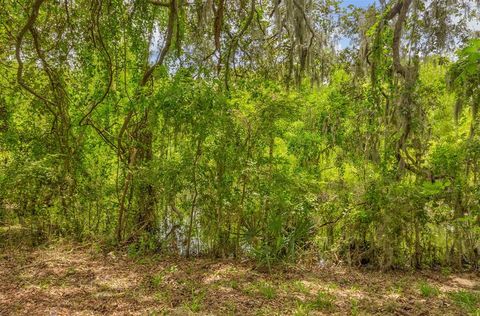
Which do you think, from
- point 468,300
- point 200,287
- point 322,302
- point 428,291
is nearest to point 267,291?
point 322,302

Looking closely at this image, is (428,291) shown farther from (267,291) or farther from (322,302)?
(267,291)

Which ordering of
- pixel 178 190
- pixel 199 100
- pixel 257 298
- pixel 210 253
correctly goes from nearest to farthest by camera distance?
pixel 257 298 < pixel 199 100 < pixel 178 190 < pixel 210 253

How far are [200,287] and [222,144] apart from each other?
166 centimetres

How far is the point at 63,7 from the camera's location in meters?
5.12

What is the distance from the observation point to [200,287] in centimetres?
382

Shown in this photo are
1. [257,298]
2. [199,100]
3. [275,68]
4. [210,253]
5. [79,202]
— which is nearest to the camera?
[257,298]

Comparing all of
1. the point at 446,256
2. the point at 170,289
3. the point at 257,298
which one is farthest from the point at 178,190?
the point at 446,256

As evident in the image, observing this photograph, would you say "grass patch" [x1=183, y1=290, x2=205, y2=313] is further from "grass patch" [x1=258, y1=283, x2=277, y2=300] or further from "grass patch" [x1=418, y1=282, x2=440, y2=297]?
"grass patch" [x1=418, y1=282, x2=440, y2=297]

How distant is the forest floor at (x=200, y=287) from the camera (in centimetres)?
331

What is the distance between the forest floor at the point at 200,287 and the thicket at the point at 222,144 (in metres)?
0.38

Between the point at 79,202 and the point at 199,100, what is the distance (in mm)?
2673

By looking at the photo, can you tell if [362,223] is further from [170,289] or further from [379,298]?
[170,289]

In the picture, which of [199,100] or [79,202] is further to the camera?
[79,202]

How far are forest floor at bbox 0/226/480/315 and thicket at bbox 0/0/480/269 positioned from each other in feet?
1.25
